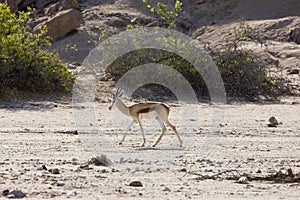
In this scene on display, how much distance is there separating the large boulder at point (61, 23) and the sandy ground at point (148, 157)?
10.2 meters

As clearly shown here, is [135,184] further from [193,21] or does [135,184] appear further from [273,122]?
[193,21]

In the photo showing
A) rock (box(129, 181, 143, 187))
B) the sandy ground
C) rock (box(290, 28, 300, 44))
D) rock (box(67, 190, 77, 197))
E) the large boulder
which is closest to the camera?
rock (box(67, 190, 77, 197))

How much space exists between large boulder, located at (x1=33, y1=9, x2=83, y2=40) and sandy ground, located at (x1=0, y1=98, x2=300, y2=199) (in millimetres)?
10240

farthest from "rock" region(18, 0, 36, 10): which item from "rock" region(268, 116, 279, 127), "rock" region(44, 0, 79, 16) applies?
"rock" region(268, 116, 279, 127)

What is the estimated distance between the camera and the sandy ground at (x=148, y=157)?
7512 millimetres

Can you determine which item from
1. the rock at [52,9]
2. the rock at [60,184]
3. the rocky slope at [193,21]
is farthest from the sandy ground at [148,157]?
the rock at [52,9]

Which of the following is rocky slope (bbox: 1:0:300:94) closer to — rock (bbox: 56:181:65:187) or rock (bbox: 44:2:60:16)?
rock (bbox: 44:2:60:16)

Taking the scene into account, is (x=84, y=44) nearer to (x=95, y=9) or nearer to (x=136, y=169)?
(x=95, y=9)

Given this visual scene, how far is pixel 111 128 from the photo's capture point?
1313cm

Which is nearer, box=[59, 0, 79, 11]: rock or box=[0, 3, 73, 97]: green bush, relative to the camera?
box=[0, 3, 73, 97]: green bush

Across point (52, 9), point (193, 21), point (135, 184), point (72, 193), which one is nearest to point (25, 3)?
point (52, 9)

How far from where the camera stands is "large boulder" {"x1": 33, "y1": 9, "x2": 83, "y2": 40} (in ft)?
84.9

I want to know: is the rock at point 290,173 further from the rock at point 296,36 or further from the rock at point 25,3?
the rock at point 25,3

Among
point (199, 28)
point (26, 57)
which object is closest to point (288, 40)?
point (199, 28)
